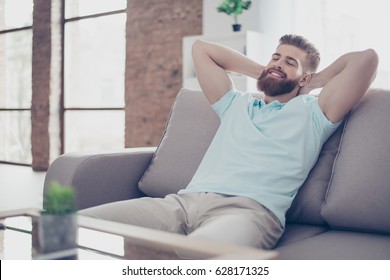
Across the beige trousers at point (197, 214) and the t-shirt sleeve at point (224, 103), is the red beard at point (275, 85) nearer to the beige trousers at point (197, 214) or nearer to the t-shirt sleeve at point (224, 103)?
the t-shirt sleeve at point (224, 103)

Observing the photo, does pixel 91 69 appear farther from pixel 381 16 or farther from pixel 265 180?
pixel 265 180

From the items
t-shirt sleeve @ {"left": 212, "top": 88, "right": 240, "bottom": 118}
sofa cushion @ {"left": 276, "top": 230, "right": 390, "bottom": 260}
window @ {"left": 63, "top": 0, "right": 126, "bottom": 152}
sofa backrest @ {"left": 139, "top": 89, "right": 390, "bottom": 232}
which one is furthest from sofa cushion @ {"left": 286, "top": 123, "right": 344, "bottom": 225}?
window @ {"left": 63, "top": 0, "right": 126, "bottom": 152}

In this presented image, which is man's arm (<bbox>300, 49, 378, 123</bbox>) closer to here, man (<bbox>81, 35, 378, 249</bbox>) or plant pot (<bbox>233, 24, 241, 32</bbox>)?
man (<bbox>81, 35, 378, 249</bbox>)

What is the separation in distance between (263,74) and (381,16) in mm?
2574

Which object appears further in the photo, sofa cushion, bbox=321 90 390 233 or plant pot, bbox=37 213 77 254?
sofa cushion, bbox=321 90 390 233

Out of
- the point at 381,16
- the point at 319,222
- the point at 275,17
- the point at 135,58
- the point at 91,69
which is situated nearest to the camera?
the point at 319,222

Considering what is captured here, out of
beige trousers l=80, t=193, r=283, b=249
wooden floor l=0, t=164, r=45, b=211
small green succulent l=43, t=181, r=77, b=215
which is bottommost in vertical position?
wooden floor l=0, t=164, r=45, b=211

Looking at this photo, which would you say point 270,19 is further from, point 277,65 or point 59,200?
point 59,200

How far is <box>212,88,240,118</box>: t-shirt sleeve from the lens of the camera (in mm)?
2014

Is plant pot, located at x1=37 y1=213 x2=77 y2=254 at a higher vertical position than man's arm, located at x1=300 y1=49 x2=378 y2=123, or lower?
lower

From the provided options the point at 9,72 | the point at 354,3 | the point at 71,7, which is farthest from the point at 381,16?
the point at 9,72

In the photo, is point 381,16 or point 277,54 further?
point 381,16

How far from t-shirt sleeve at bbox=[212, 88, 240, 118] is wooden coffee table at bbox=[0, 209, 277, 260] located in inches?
33.4

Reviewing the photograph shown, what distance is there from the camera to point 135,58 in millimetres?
5816
